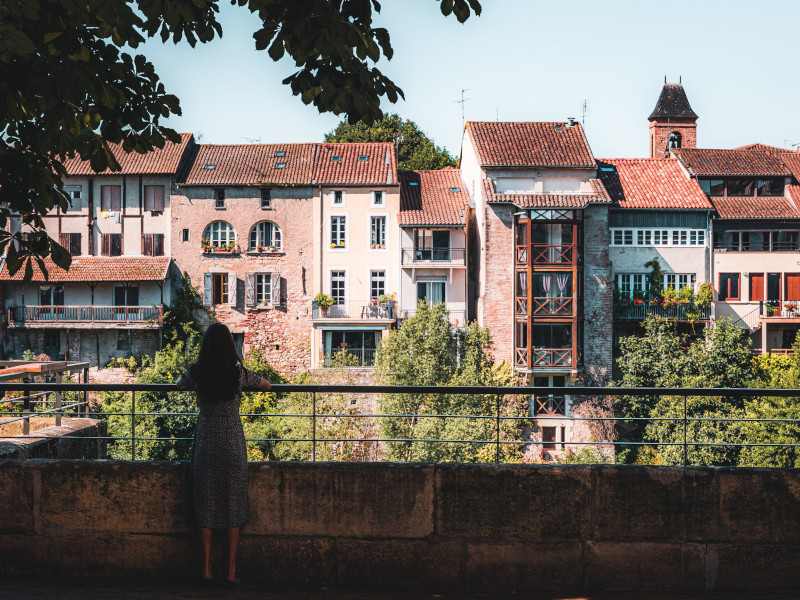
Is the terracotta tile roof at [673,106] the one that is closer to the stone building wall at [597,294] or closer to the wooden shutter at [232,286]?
the stone building wall at [597,294]

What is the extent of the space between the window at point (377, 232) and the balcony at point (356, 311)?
296 centimetres

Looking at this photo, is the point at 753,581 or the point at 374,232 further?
the point at 374,232

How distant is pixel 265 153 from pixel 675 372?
2349 cm

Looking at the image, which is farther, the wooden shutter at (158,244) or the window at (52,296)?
the wooden shutter at (158,244)

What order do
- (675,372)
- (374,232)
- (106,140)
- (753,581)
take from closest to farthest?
(753,581) < (106,140) < (675,372) < (374,232)

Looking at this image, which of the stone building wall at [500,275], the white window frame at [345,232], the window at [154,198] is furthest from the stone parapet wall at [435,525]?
the window at [154,198]

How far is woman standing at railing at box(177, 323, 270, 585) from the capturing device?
4781 mm

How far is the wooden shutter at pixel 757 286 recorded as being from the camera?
42.2 meters

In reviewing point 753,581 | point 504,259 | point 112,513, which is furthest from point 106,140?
point 504,259

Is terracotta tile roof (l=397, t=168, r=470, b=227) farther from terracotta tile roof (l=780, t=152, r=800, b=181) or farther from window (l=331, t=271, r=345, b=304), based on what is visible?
terracotta tile roof (l=780, t=152, r=800, b=181)

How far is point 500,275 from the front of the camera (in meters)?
39.2

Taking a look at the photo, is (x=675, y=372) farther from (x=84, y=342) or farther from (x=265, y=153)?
(x=84, y=342)

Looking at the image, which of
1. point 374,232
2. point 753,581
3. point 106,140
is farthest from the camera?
point 374,232

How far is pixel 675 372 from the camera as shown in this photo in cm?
3831
